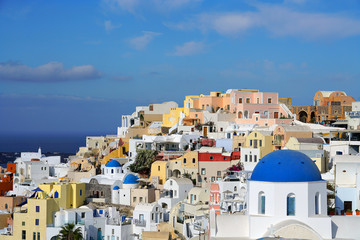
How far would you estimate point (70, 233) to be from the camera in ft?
120

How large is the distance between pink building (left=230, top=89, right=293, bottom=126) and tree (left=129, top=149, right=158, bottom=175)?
30.1 ft

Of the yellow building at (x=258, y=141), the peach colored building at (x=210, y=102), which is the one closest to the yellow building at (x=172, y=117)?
the peach colored building at (x=210, y=102)

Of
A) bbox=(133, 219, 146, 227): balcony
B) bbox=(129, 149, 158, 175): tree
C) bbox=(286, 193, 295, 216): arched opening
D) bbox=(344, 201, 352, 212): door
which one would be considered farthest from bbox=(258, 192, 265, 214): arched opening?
bbox=(129, 149, 158, 175): tree

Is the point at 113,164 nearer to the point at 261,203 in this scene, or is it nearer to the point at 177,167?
the point at 177,167

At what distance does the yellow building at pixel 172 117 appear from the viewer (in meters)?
60.4

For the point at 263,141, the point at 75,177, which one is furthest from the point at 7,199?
the point at 263,141

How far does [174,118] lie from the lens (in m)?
60.8

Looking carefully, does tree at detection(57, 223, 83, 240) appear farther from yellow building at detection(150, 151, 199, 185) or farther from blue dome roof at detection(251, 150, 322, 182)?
blue dome roof at detection(251, 150, 322, 182)

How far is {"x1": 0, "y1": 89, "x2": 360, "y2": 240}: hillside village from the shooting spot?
80.5ft

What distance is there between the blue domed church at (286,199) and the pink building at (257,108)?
27.4 meters

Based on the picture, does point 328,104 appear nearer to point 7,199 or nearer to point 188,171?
point 188,171

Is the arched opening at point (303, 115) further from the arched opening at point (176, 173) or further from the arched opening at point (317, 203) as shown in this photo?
the arched opening at point (317, 203)

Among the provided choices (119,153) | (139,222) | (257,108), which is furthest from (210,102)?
(139,222)

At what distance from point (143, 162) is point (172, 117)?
1412 centimetres
